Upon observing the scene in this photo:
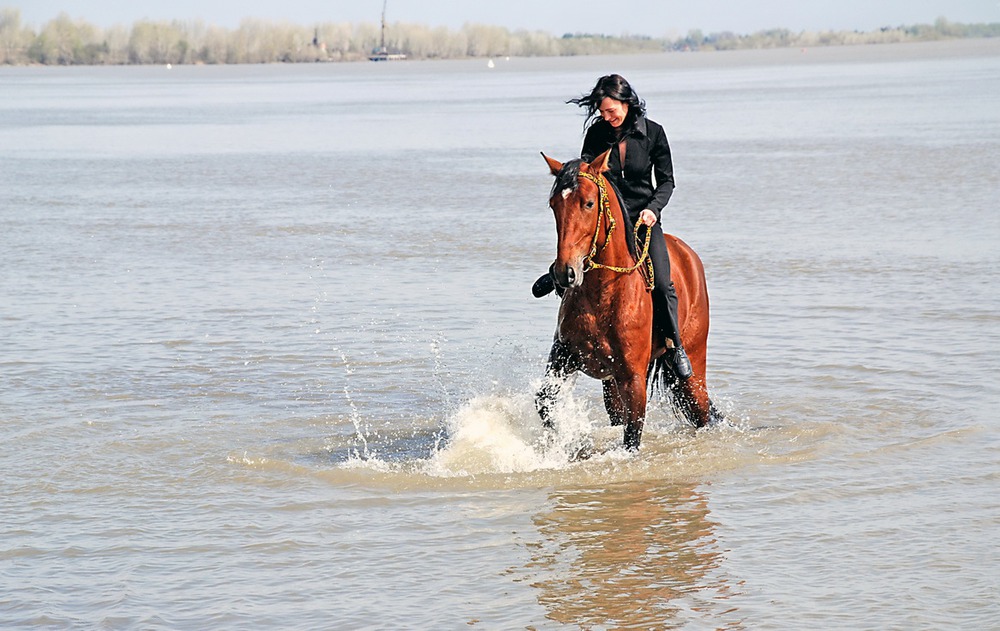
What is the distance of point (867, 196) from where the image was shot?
797 inches

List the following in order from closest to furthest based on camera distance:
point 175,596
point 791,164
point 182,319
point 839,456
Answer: point 175,596, point 839,456, point 182,319, point 791,164

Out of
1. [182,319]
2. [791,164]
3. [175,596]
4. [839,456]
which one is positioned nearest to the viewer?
[175,596]

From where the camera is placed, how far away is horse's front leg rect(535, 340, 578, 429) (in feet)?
25.1

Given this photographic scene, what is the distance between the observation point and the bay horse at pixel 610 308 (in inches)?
266

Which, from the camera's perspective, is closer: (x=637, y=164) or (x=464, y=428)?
(x=637, y=164)

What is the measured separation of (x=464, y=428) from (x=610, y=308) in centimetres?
140

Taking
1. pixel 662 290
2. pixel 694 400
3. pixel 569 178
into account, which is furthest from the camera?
pixel 694 400

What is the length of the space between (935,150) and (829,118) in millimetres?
12524

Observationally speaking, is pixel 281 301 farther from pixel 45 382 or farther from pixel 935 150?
pixel 935 150

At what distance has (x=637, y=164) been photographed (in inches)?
303

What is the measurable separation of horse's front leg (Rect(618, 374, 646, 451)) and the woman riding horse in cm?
42

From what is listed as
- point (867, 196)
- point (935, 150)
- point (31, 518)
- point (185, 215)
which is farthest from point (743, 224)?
point (31, 518)

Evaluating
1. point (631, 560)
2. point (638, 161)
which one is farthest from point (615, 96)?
point (631, 560)

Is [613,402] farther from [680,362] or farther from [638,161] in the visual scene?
[638,161]
